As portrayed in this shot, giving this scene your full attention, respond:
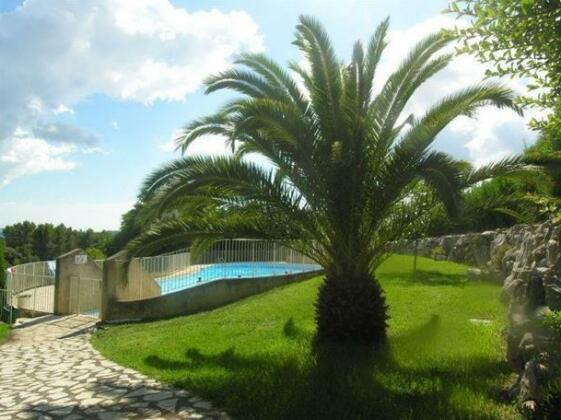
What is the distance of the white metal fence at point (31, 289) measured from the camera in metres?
16.9

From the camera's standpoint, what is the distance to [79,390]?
7480mm

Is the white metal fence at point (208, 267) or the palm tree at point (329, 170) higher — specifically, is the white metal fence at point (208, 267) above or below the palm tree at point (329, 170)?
below

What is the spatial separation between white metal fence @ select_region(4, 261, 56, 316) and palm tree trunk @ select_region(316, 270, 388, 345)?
11207 millimetres

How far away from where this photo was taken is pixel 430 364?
715cm

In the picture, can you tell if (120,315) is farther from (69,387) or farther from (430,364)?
(430,364)

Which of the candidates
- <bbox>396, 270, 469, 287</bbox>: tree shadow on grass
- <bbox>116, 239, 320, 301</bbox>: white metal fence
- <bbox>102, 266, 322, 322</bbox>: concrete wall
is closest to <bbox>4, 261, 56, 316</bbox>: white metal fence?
<bbox>116, 239, 320, 301</bbox>: white metal fence

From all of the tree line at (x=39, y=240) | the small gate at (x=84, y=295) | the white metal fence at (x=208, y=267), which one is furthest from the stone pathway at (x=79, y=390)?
the tree line at (x=39, y=240)

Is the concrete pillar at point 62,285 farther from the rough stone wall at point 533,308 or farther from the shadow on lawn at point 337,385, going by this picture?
the rough stone wall at point 533,308

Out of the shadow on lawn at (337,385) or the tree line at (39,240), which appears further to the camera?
the tree line at (39,240)

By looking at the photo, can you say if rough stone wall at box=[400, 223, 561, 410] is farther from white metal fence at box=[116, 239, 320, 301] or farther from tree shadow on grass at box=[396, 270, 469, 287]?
white metal fence at box=[116, 239, 320, 301]

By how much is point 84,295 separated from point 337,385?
38.6ft

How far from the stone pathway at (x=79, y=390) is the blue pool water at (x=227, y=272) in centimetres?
465

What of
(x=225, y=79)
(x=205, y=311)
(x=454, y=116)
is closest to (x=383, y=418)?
(x=454, y=116)

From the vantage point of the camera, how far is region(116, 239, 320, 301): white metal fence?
50.8 feet
